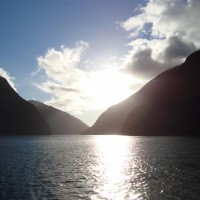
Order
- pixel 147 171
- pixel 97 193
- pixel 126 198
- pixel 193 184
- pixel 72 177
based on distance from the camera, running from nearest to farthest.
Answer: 1. pixel 126 198
2. pixel 97 193
3. pixel 193 184
4. pixel 72 177
5. pixel 147 171

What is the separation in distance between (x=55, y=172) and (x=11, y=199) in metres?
19.2

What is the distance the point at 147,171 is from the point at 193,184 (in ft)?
42.1

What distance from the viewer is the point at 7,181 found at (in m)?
41.2

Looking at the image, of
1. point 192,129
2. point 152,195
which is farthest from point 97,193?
point 192,129

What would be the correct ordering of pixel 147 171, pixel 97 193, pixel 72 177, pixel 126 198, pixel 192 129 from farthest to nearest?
pixel 192 129
pixel 147 171
pixel 72 177
pixel 97 193
pixel 126 198

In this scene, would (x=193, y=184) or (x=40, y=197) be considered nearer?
(x=40, y=197)

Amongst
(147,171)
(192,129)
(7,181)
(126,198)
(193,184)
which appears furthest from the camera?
(192,129)

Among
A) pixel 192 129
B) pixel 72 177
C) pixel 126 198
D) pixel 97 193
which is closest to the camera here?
pixel 126 198

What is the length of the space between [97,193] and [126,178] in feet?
34.9

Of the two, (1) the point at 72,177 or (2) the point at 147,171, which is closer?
(1) the point at 72,177

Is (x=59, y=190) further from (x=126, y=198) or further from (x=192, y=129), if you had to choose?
(x=192, y=129)

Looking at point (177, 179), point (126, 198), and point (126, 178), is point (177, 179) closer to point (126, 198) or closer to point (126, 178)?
point (126, 178)

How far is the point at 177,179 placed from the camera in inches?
1640

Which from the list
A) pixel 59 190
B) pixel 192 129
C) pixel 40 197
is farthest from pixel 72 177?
pixel 192 129
